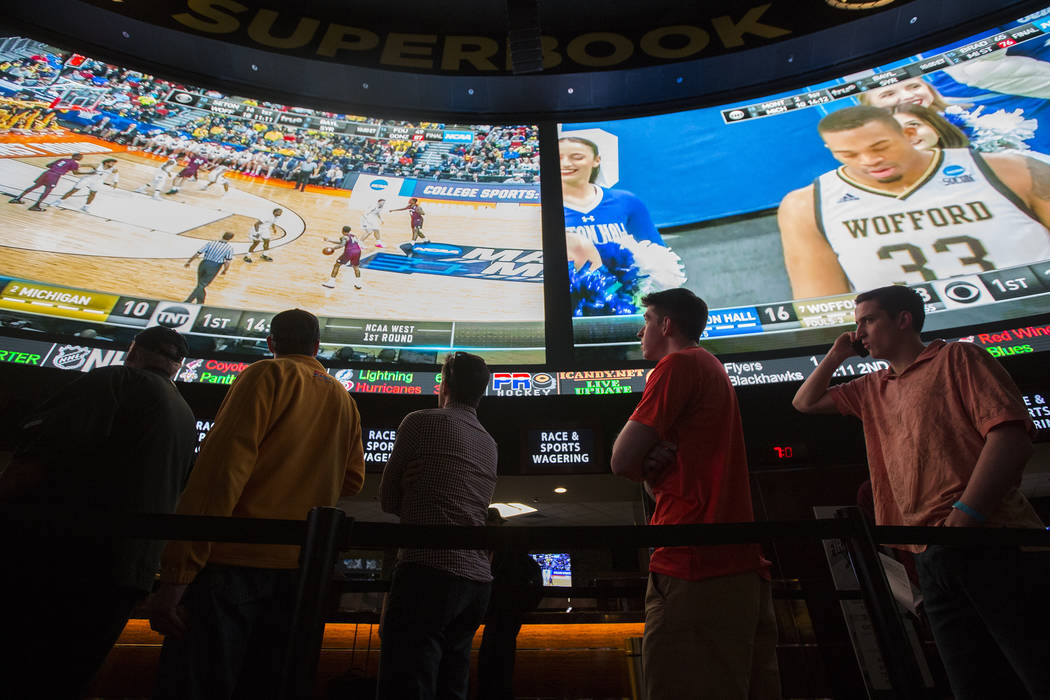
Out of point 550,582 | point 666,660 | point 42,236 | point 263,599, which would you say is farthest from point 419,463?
point 550,582

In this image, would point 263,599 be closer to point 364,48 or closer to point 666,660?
point 666,660

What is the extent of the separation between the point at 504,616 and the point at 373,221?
14.1 feet

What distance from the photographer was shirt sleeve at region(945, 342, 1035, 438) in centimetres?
139

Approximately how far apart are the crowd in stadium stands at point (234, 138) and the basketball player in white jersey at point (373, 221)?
0.55 m

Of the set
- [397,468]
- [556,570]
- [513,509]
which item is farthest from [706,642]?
[556,570]

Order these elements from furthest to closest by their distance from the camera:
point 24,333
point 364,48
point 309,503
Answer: point 364,48
point 24,333
point 309,503

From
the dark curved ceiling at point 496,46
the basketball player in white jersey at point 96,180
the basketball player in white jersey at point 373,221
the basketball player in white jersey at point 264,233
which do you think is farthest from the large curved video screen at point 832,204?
the basketball player in white jersey at point 96,180

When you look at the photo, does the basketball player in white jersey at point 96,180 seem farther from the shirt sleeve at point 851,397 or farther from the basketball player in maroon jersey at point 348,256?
the shirt sleeve at point 851,397

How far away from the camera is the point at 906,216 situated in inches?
195

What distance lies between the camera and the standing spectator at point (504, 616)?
7.68ft

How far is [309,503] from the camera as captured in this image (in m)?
1.52

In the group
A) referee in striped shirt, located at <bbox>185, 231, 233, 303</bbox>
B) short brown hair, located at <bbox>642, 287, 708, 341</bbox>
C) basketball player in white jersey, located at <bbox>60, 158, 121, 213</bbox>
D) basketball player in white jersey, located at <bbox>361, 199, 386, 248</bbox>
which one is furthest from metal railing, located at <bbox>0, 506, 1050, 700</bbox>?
basketball player in white jersey, located at <bbox>60, 158, 121, 213</bbox>

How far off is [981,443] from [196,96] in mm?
7608

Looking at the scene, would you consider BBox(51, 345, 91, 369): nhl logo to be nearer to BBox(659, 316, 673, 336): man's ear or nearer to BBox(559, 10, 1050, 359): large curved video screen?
BBox(559, 10, 1050, 359): large curved video screen
